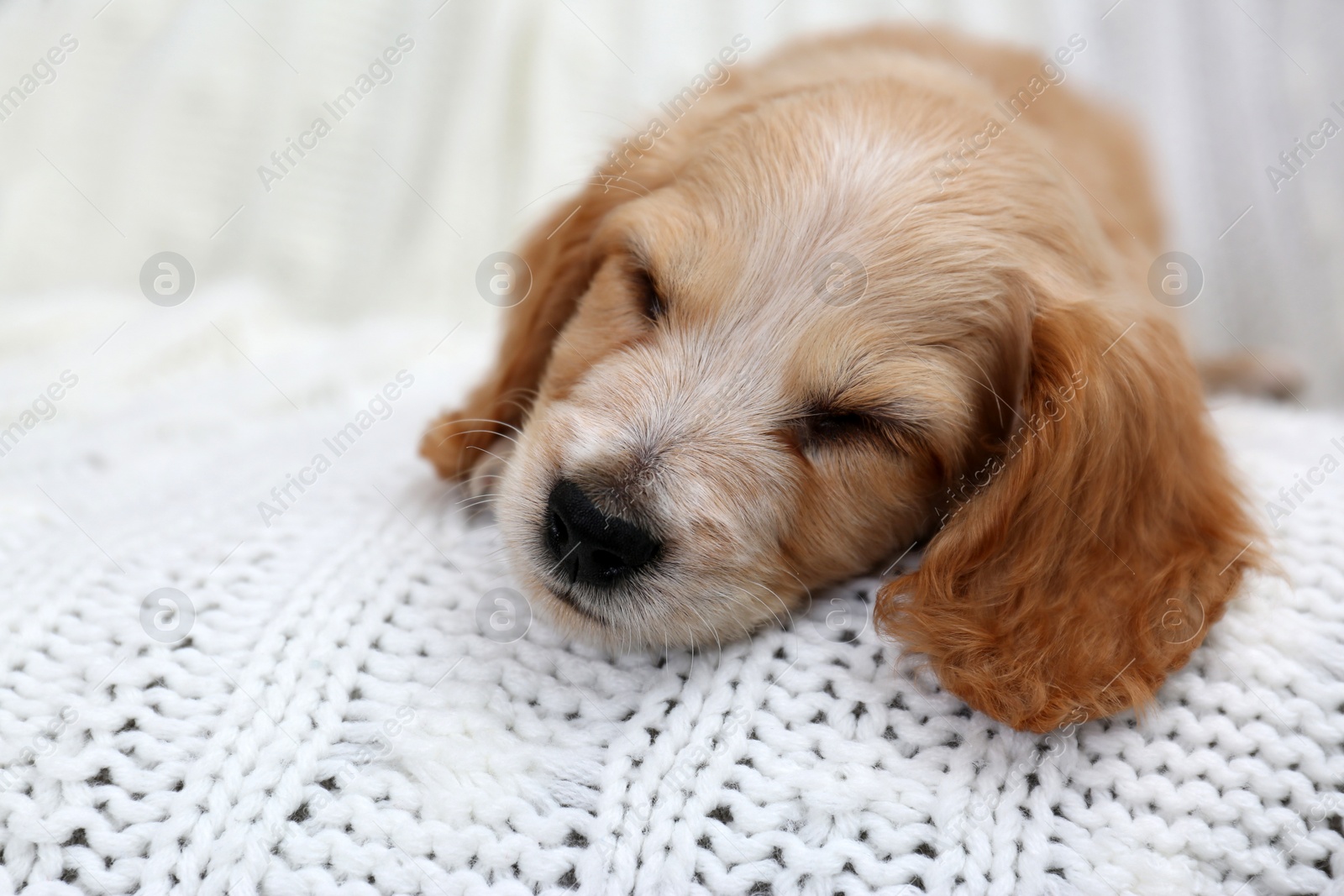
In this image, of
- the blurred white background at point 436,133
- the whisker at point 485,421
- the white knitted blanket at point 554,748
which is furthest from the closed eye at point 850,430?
the blurred white background at point 436,133

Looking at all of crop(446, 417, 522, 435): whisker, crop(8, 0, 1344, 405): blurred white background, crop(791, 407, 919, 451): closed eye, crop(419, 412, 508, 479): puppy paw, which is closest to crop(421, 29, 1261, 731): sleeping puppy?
crop(791, 407, 919, 451): closed eye

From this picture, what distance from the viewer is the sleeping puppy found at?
1.55 metres

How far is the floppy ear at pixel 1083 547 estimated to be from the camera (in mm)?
1448

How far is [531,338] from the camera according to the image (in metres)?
2.09

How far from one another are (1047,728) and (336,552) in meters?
1.22

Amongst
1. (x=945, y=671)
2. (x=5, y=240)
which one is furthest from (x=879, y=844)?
(x=5, y=240)

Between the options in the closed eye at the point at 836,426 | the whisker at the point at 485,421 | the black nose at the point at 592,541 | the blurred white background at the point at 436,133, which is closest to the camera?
the black nose at the point at 592,541

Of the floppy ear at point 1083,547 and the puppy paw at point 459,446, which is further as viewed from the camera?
the puppy paw at point 459,446

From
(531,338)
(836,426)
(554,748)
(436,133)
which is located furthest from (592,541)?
(436,133)

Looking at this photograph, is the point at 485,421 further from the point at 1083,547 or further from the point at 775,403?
the point at 1083,547

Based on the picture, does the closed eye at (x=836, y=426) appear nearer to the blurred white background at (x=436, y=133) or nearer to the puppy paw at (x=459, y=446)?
the puppy paw at (x=459, y=446)

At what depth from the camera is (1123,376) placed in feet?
5.52

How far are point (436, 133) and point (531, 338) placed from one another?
71.3 inches

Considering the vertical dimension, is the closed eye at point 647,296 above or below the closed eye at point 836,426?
above
